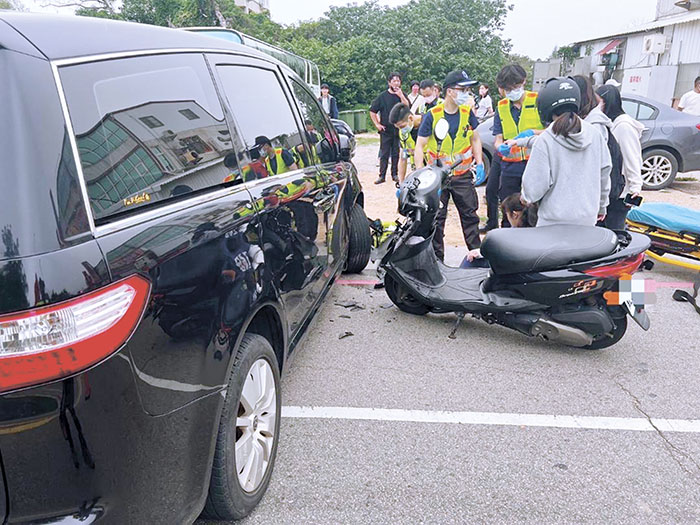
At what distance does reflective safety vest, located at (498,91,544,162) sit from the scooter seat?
5.97 feet

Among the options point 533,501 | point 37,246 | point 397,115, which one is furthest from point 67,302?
point 397,115

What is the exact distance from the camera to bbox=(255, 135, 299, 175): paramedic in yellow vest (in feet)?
8.41

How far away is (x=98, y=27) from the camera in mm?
1750

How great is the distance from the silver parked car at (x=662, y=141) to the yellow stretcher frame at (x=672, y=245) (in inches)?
153

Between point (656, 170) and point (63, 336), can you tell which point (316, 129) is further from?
point (656, 170)

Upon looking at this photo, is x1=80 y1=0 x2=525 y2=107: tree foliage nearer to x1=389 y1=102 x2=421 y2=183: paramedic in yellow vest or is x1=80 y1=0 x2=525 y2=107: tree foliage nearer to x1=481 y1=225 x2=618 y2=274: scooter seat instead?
x1=389 y1=102 x2=421 y2=183: paramedic in yellow vest

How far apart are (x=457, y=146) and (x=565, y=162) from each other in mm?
1754

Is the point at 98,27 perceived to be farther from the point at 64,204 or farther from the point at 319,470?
the point at 319,470

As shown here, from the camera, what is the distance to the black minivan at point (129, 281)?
1269 millimetres

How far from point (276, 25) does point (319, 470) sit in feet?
107

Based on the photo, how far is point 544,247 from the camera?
3242mm

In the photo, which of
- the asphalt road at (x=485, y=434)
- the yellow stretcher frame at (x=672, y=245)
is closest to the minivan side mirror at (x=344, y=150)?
the asphalt road at (x=485, y=434)

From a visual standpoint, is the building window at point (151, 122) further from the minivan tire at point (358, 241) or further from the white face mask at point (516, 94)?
the white face mask at point (516, 94)

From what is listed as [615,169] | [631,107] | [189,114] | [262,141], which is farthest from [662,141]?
[189,114]
